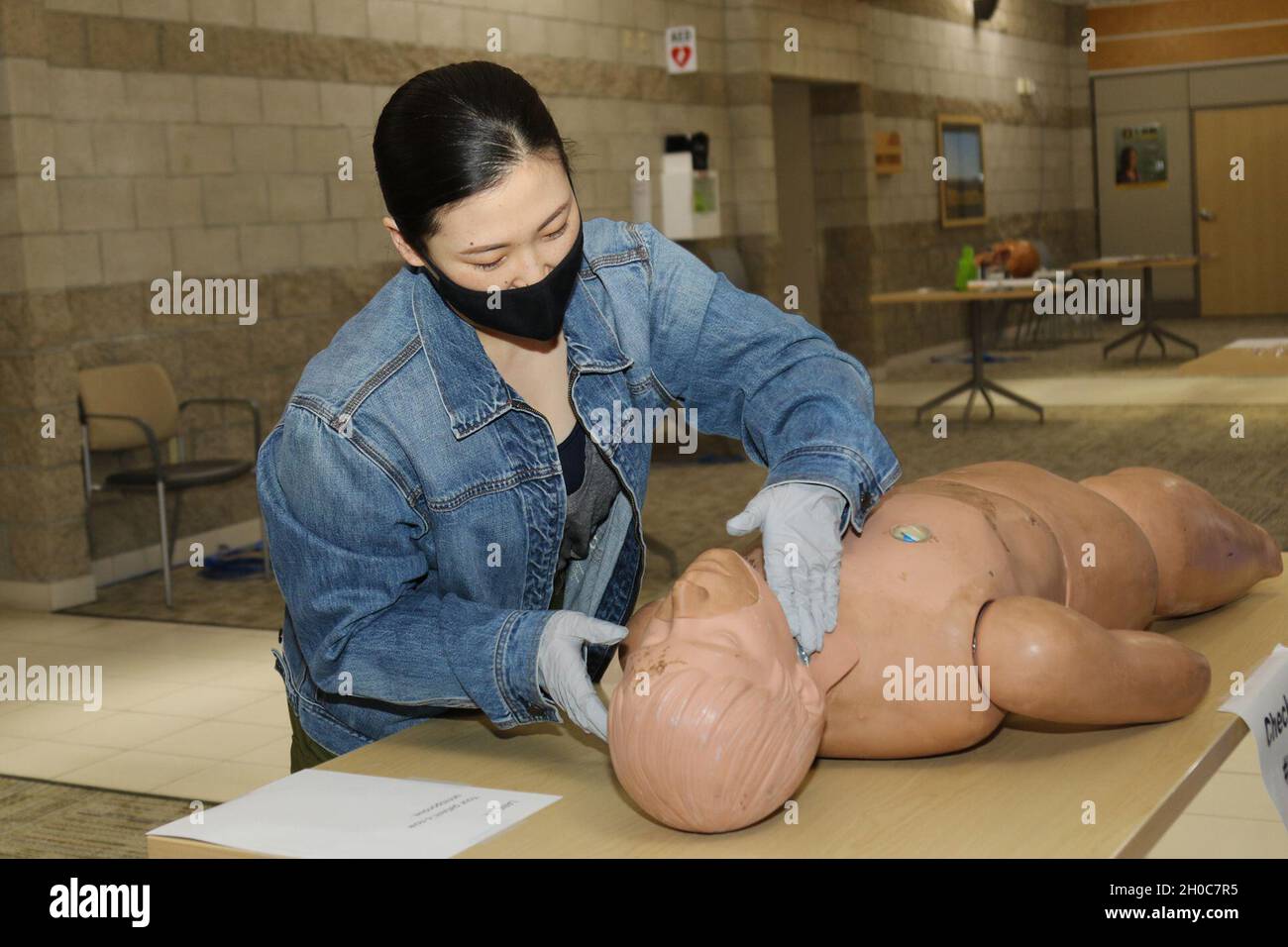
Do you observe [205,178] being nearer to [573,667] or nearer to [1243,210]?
[573,667]

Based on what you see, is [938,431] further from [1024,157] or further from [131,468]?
[1024,157]

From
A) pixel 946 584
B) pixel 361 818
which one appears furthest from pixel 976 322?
pixel 361 818

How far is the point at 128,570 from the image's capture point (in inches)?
246

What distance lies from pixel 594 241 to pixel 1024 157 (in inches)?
597

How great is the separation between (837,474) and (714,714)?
0.36 metres

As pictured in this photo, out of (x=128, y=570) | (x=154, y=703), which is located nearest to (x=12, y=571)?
(x=128, y=570)

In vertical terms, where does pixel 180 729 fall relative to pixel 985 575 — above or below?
below

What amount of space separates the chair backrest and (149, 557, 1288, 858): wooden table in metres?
4.47

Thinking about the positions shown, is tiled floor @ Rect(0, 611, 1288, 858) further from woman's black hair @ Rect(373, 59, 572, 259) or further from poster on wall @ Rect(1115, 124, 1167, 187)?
poster on wall @ Rect(1115, 124, 1167, 187)

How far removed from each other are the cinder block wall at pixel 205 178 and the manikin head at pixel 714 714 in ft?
10.5

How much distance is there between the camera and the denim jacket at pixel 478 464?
1.54 metres

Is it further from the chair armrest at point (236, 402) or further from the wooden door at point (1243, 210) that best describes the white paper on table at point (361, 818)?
the wooden door at point (1243, 210)

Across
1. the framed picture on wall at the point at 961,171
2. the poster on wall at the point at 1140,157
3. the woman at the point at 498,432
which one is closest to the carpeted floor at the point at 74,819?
the woman at the point at 498,432

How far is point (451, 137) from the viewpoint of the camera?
147 centimetres
